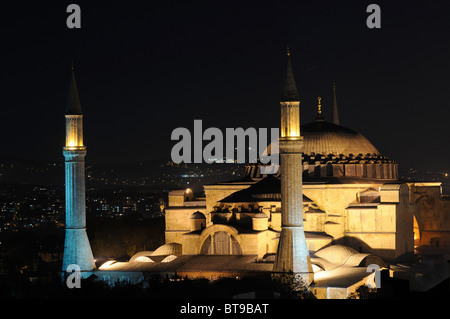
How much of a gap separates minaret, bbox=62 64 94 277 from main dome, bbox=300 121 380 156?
14010mm

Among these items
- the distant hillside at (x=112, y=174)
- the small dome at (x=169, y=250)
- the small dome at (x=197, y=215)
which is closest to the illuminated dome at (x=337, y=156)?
the small dome at (x=197, y=215)

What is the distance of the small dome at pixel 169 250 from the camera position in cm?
4817

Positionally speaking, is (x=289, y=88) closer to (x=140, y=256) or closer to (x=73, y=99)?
(x=73, y=99)

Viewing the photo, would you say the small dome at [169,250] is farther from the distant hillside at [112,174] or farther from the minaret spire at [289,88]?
the distant hillside at [112,174]

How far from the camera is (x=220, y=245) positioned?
1795 inches

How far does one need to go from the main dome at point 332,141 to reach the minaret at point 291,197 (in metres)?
12.8

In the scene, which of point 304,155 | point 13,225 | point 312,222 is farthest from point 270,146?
point 13,225

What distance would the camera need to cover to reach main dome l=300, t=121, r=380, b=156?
54.9m

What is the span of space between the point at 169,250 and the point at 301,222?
8.92 metres

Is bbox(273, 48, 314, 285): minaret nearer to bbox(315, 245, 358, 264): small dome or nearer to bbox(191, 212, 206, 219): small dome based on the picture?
bbox(315, 245, 358, 264): small dome
